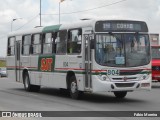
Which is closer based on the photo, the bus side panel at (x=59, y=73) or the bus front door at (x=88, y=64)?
the bus front door at (x=88, y=64)

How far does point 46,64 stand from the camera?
22281 millimetres

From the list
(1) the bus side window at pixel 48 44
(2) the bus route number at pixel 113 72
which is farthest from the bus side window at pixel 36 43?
(2) the bus route number at pixel 113 72

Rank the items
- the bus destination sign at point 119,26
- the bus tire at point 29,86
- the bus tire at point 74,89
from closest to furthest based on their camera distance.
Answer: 1. the bus destination sign at point 119,26
2. the bus tire at point 74,89
3. the bus tire at point 29,86

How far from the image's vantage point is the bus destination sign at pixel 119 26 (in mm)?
18094

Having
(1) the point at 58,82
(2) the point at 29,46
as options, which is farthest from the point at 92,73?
(2) the point at 29,46

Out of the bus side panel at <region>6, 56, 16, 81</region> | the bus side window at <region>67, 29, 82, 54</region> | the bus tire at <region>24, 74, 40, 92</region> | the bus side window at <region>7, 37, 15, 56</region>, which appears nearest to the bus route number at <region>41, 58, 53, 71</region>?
the bus side window at <region>67, 29, 82, 54</region>

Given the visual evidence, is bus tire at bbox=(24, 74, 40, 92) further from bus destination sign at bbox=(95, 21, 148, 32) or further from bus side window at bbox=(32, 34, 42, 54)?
bus destination sign at bbox=(95, 21, 148, 32)

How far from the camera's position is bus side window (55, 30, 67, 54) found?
67.3 feet

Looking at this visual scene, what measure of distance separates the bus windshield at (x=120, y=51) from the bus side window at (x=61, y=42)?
280cm

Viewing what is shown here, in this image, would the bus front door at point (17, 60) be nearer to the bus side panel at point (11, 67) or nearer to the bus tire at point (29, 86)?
the bus side panel at point (11, 67)

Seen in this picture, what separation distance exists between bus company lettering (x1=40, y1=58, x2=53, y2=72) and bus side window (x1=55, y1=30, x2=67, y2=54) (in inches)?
35.5

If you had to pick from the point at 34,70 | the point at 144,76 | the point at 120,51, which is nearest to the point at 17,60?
the point at 34,70

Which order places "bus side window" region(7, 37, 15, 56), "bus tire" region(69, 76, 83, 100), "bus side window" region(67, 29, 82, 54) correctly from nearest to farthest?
1. "bus side window" region(67, 29, 82, 54)
2. "bus tire" region(69, 76, 83, 100)
3. "bus side window" region(7, 37, 15, 56)

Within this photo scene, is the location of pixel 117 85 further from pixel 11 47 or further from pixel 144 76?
→ pixel 11 47
